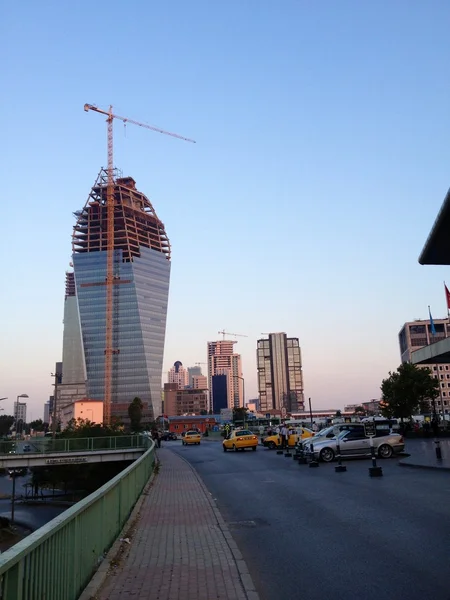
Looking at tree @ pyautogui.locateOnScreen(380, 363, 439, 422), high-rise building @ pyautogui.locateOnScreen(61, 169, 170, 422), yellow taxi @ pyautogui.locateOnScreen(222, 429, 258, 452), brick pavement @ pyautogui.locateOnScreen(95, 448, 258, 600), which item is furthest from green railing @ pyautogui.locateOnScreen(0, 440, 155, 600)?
high-rise building @ pyautogui.locateOnScreen(61, 169, 170, 422)

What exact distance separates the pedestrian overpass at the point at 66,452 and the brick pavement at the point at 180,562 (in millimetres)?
34438

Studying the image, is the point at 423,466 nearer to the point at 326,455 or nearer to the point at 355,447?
the point at 355,447

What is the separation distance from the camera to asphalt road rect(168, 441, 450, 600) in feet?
22.4

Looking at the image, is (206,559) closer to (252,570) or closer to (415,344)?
(252,570)

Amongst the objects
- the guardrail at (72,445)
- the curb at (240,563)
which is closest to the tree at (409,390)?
the guardrail at (72,445)

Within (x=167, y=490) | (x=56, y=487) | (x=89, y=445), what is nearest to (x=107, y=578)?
(x=167, y=490)

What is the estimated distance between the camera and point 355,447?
27.4 m

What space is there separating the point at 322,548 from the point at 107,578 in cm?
373

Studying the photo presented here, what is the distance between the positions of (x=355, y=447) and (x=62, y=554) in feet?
79.3

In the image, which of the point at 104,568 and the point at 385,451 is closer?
the point at 104,568

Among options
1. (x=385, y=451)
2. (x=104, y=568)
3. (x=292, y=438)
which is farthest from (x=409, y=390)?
(x=104, y=568)

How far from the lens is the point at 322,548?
349 inches

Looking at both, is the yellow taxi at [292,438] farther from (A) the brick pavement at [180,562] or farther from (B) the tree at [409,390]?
(A) the brick pavement at [180,562]

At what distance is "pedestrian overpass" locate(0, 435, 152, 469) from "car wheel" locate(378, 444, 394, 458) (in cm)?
2446
